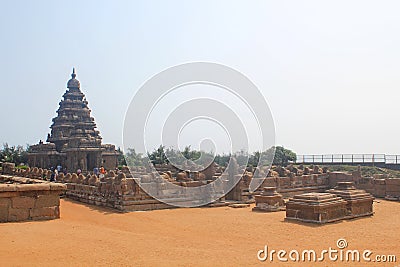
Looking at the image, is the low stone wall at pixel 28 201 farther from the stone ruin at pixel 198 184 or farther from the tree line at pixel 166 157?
the tree line at pixel 166 157

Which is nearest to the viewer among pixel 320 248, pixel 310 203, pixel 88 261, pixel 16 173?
pixel 88 261

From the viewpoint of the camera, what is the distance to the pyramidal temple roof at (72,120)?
36.7 m

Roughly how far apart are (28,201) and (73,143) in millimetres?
22880

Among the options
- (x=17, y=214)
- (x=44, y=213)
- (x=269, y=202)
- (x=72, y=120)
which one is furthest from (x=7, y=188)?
(x=72, y=120)

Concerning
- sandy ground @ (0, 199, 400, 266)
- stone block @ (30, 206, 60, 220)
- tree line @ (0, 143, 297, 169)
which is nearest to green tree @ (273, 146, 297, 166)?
tree line @ (0, 143, 297, 169)

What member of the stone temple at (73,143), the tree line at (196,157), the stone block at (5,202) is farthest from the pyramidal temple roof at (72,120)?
the stone block at (5,202)

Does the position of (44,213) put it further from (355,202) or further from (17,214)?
(355,202)

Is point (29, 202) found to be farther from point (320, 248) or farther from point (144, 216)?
point (320, 248)

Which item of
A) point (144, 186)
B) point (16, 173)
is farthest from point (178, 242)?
point (16, 173)

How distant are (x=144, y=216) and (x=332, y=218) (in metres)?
6.33

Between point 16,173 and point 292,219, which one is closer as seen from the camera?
point 292,219

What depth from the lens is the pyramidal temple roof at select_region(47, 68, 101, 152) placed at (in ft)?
120

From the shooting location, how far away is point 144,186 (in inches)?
621

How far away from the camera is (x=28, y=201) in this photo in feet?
33.8
